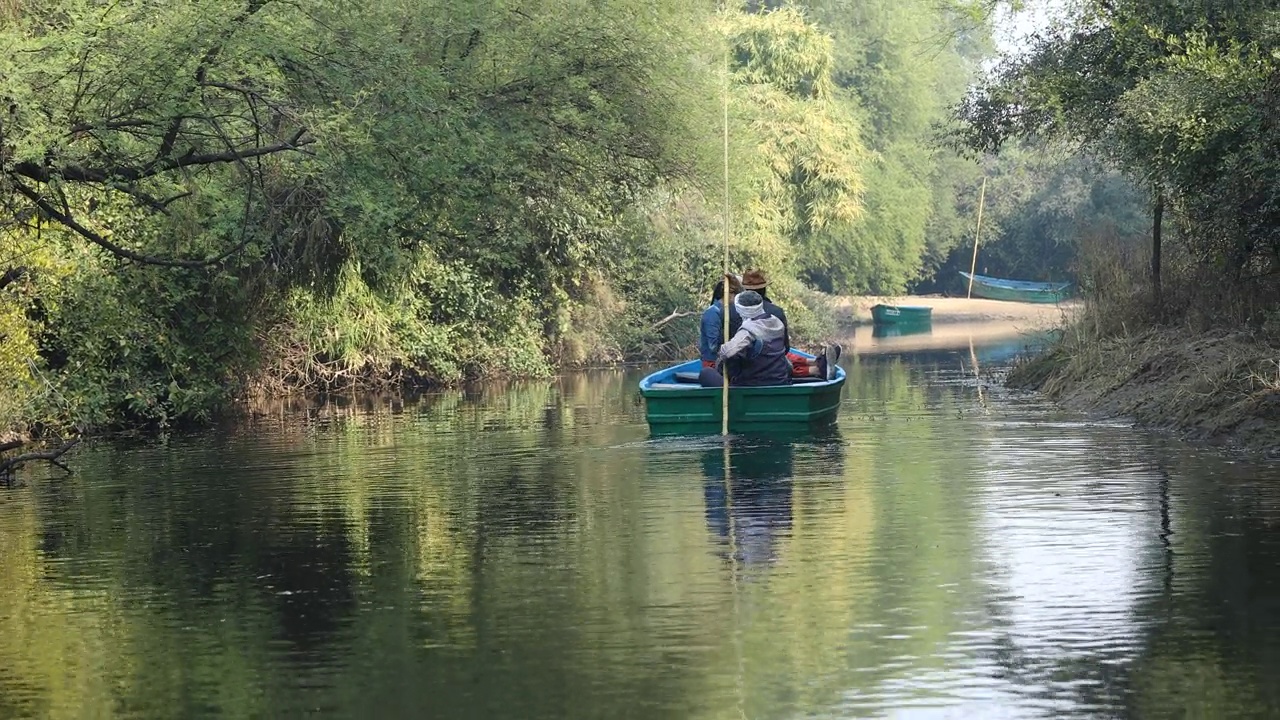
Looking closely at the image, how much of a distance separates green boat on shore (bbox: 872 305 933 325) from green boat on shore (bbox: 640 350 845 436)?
145 ft

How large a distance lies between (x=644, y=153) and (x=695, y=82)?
6.47 ft

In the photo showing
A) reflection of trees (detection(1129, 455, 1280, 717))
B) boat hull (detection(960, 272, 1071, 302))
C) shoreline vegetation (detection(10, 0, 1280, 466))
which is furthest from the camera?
boat hull (detection(960, 272, 1071, 302))

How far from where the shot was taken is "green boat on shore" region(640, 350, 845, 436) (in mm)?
21703

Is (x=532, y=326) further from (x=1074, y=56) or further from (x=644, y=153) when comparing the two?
(x=1074, y=56)

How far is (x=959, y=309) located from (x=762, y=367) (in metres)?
52.4

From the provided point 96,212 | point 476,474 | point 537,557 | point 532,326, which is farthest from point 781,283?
point 537,557

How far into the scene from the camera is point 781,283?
47.9 meters

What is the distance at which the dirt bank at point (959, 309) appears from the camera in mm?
65375

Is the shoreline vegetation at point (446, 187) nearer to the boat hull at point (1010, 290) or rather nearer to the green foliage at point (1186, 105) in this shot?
the green foliage at point (1186, 105)

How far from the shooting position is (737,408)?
2195cm

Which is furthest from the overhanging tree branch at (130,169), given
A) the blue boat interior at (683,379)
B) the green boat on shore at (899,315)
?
the green boat on shore at (899,315)

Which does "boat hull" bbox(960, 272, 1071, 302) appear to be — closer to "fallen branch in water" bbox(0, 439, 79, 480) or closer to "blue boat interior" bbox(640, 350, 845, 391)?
"blue boat interior" bbox(640, 350, 845, 391)

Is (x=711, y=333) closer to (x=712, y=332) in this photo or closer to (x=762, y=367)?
(x=712, y=332)

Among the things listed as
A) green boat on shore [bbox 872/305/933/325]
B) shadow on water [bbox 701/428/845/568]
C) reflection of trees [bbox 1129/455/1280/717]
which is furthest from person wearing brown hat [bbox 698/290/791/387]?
green boat on shore [bbox 872/305/933/325]
